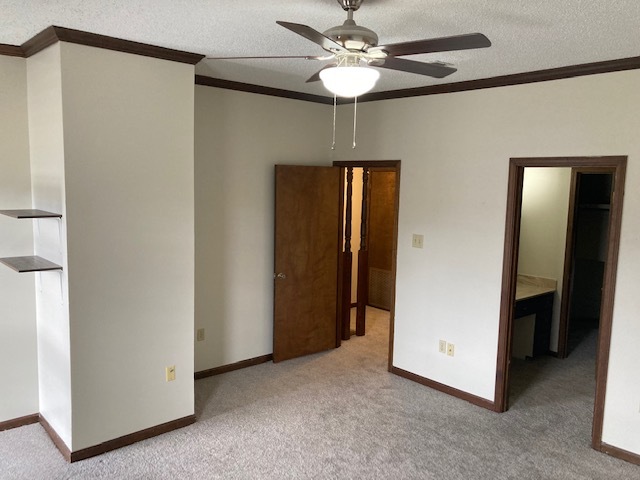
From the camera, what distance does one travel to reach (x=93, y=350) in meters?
3.05

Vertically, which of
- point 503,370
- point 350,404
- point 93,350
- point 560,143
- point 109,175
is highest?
point 560,143

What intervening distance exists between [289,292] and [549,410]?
90.7 inches

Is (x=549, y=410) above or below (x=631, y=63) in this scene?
below

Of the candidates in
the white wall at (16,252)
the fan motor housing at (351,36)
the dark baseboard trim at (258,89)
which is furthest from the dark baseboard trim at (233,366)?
the fan motor housing at (351,36)

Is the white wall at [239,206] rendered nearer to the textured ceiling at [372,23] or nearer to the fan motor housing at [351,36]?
the textured ceiling at [372,23]

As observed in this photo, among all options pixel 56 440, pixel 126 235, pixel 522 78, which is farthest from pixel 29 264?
pixel 522 78

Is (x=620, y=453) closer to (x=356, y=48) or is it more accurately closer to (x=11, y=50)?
Result: (x=356, y=48)

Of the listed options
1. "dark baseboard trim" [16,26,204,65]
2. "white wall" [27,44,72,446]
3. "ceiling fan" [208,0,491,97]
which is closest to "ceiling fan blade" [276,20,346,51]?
"ceiling fan" [208,0,491,97]

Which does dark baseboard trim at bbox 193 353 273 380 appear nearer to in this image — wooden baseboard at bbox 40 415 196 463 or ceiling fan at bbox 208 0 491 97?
wooden baseboard at bbox 40 415 196 463

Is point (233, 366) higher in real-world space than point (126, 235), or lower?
lower

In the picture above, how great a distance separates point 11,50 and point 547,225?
4.58 meters

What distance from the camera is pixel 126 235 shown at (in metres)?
3.10

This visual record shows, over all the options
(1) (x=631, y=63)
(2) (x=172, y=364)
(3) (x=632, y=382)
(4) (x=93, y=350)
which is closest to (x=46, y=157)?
(4) (x=93, y=350)

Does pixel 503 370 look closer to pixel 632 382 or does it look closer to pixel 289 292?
pixel 632 382
